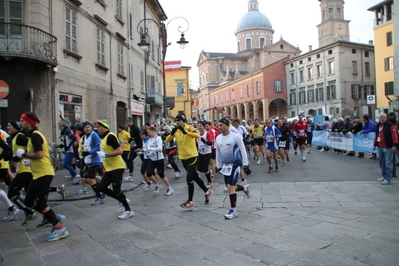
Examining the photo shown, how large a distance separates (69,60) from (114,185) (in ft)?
30.9

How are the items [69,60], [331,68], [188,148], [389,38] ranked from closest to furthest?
[188,148] → [69,60] → [389,38] → [331,68]

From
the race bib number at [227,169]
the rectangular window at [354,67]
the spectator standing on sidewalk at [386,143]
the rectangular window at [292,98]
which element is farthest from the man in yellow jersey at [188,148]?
the rectangular window at [292,98]

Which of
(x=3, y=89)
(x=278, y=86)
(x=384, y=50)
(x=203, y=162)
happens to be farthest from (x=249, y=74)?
(x=203, y=162)

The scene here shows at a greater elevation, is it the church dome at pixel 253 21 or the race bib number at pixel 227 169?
the church dome at pixel 253 21

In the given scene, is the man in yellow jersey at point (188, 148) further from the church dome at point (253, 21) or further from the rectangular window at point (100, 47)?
the church dome at point (253, 21)

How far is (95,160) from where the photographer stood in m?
7.82

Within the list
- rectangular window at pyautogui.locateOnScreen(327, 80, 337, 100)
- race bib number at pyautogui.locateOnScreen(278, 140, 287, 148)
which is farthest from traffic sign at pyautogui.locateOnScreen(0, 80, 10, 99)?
rectangular window at pyautogui.locateOnScreen(327, 80, 337, 100)

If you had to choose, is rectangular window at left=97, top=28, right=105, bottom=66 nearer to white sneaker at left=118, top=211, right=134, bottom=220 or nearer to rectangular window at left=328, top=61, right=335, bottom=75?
white sneaker at left=118, top=211, right=134, bottom=220

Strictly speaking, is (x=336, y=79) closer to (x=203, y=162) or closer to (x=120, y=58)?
(x=120, y=58)

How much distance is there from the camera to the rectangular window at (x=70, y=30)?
14008 millimetres

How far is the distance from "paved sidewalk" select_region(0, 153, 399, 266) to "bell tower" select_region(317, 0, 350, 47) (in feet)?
233

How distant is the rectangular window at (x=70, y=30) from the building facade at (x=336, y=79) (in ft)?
122

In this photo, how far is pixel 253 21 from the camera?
274ft

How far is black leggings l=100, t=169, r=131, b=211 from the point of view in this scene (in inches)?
247
